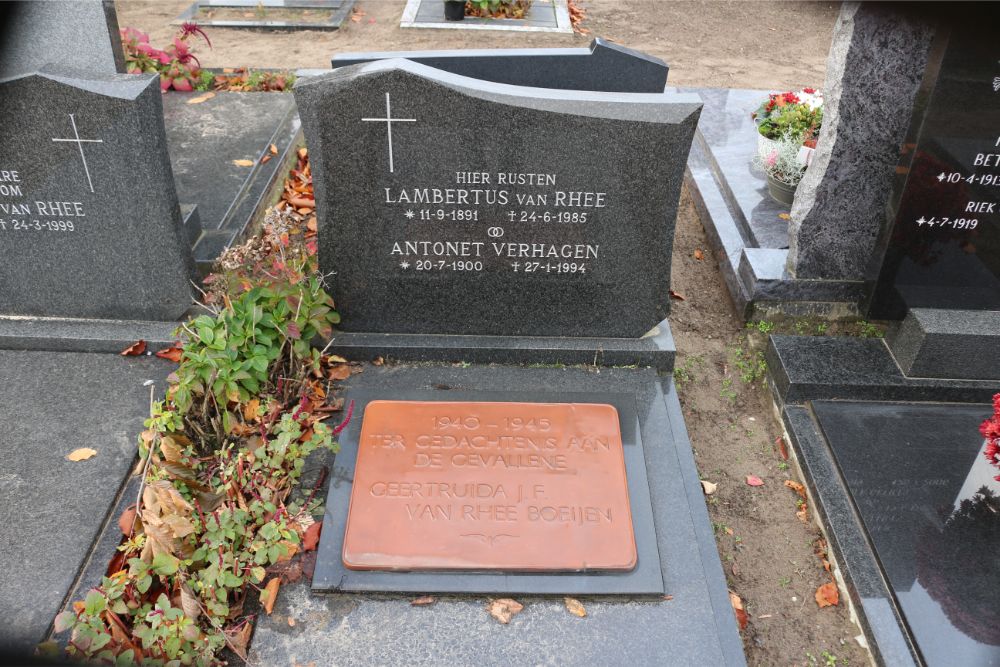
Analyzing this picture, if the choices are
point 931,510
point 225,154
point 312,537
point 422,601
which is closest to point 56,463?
point 312,537

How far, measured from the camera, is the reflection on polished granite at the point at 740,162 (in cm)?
479

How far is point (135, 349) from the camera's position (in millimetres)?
3539

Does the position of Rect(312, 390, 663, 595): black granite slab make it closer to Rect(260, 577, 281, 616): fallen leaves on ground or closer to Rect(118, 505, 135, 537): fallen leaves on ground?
Rect(260, 577, 281, 616): fallen leaves on ground

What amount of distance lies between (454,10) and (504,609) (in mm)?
8140

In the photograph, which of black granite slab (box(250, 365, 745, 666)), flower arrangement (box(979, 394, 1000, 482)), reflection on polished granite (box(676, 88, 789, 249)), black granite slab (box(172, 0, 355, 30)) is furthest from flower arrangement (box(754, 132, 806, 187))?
black granite slab (box(172, 0, 355, 30))

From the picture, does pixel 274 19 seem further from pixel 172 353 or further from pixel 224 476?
pixel 224 476

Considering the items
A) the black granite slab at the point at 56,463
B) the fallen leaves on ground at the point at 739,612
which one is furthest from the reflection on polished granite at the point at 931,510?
the black granite slab at the point at 56,463

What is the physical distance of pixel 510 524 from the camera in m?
2.73

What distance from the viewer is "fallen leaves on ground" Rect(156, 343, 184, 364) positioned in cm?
352

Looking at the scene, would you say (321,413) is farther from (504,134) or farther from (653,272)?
(653,272)

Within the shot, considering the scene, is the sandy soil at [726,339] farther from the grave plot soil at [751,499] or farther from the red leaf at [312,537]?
the red leaf at [312,537]

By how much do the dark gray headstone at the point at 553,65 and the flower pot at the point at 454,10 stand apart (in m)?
5.56

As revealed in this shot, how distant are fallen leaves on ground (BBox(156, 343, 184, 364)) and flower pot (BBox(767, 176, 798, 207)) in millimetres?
3802

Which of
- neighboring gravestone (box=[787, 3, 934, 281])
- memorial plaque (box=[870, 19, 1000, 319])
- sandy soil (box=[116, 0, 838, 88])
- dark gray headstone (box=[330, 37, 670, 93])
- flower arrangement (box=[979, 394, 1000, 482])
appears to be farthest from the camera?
sandy soil (box=[116, 0, 838, 88])
